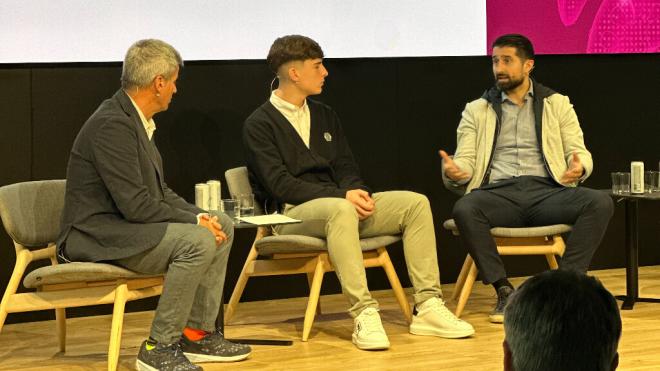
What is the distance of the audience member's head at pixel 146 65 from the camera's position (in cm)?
429

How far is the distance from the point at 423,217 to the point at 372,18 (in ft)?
4.86

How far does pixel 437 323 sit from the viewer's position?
4.86 m

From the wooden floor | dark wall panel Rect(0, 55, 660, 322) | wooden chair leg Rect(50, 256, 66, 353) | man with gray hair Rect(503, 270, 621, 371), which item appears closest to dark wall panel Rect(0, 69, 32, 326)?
dark wall panel Rect(0, 55, 660, 322)

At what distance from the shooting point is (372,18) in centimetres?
596

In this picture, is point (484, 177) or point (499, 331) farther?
point (484, 177)

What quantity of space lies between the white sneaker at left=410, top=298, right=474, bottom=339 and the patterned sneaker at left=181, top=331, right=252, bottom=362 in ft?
2.88

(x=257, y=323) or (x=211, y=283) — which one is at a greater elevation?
(x=211, y=283)

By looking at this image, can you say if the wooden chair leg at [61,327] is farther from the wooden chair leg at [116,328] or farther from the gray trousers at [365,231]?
the gray trousers at [365,231]

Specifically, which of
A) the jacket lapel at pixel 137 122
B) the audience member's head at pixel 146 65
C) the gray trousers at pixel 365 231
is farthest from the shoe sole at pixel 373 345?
the audience member's head at pixel 146 65

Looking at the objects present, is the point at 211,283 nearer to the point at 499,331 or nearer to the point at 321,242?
the point at 321,242

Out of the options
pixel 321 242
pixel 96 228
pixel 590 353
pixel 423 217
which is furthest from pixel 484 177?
pixel 590 353

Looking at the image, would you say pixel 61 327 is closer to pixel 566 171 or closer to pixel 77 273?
pixel 77 273

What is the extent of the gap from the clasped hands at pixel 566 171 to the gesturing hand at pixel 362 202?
1.90ft

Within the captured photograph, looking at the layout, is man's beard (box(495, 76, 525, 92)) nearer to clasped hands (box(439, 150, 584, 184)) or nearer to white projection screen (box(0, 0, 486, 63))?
clasped hands (box(439, 150, 584, 184))
